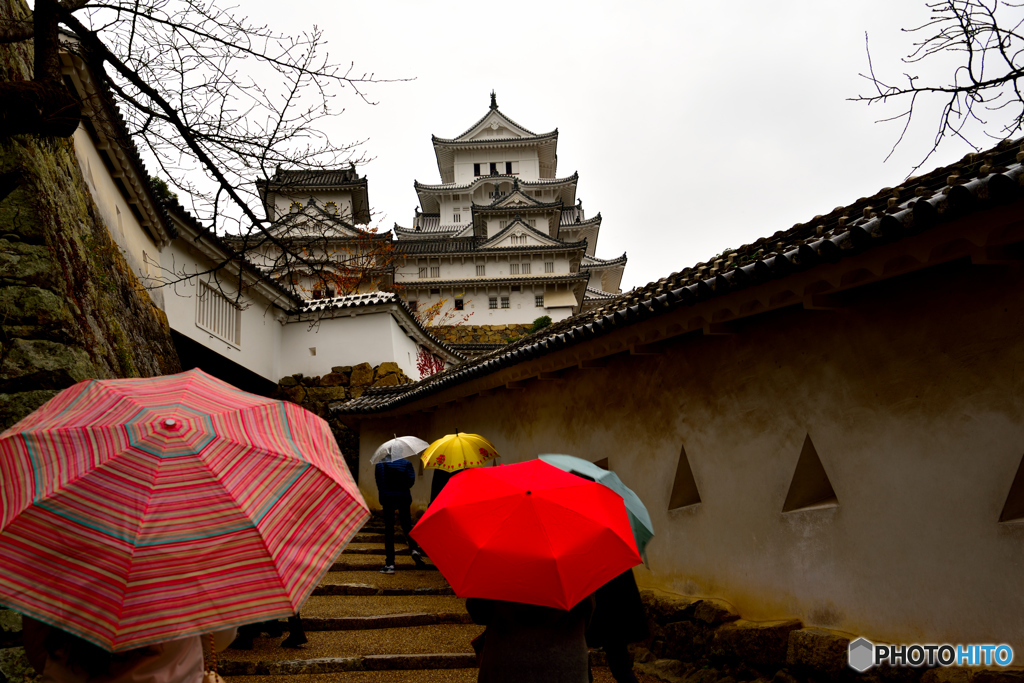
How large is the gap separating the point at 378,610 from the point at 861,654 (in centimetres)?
513

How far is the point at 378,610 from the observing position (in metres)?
7.69


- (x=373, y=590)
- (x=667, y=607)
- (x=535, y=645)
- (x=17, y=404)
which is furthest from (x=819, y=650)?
(x=17, y=404)

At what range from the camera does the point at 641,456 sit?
23.4 ft

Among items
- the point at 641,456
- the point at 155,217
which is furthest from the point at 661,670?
the point at 155,217

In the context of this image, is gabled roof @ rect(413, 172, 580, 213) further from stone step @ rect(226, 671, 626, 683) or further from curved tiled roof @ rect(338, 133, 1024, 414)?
stone step @ rect(226, 671, 626, 683)

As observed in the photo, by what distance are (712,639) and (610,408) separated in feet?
9.00

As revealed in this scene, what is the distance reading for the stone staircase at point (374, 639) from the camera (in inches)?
227

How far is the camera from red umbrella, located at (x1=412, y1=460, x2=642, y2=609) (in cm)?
271

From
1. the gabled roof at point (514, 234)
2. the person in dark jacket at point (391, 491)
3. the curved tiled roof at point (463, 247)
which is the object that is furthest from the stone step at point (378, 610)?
the gabled roof at point (514, 234)

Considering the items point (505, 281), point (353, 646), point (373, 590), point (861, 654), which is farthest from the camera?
point (505, 281)

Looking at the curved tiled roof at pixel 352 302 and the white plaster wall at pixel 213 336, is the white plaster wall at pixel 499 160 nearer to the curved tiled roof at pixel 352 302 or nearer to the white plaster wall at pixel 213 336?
the curved tiled roof at pixel 352 302

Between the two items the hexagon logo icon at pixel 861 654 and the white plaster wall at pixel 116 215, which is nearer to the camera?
the hexagon logo icon at pixel 861 654

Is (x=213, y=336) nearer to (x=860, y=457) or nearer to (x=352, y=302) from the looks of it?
(x=352, y=302)

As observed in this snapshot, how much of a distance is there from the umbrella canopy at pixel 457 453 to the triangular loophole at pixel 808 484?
3786 millimetres
